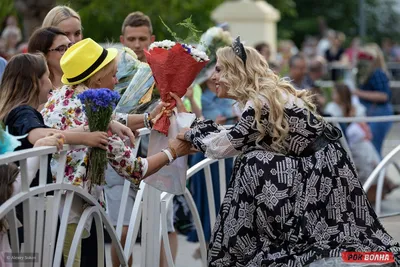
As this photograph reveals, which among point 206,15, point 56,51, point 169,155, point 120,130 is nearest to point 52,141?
point 120,130

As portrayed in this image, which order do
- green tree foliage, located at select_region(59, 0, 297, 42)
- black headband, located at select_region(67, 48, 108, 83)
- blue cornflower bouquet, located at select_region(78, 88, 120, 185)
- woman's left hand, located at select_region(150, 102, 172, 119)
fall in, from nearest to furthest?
blue cornflower bouquet, located at select_region(78, 88, 120, 185) → black headband, located at select_region(67, 48, 108, 83) → woman's left hand, located at select_region(150, 102, 172, 119) → green tree foliage, located at select_region(59, 0, 297, 42)

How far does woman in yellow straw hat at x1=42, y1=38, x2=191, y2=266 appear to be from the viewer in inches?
206

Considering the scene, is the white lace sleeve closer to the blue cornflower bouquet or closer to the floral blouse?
the floral blouse

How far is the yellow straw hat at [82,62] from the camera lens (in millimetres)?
5422

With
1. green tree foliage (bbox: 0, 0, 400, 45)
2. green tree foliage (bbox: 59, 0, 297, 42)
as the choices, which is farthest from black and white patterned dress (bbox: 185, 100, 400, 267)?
green tree foliage (bbox: 59, 0, 297, 42)

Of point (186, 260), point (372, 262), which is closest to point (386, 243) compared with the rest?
point (372, 262)

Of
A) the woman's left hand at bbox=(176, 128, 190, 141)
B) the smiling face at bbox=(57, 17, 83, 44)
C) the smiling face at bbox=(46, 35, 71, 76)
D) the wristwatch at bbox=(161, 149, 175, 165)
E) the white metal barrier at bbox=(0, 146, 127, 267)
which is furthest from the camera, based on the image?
the smiling face at bbox=(57, 17, 83, 44)

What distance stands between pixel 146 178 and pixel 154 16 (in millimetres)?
10319

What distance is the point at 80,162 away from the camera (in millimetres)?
5238

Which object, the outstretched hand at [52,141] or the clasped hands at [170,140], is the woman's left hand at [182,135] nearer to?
the clasped hands at [170,140]

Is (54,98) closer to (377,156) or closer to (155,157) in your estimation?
(155,157)

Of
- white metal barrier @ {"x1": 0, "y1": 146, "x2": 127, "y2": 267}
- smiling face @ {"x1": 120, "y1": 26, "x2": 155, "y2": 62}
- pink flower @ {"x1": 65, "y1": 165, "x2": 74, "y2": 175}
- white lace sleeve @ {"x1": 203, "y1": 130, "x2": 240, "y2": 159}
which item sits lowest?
white metal barrier @ {"x1": 0, "y1": 146, "x2": 127, "y2": 267}

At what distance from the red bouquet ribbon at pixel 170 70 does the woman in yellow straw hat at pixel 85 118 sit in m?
0.21

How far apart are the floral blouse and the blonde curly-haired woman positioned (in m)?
0.47
